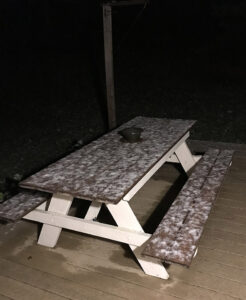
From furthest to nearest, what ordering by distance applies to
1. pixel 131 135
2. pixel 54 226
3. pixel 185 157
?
pixel 185 157
pixel 131 135
pixel 54 226

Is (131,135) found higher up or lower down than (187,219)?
higher up

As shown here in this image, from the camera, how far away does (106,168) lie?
9.00ft

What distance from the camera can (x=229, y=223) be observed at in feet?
10.0

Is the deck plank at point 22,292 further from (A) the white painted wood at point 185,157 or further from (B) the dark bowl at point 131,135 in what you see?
(A) the white painted wood at point 185,157

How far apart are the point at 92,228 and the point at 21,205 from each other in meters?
0.63

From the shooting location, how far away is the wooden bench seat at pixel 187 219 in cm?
204

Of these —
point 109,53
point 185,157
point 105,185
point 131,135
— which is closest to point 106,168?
point 105,185

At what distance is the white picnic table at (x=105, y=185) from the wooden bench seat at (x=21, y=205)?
0.09m

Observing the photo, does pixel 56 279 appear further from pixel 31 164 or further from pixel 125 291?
pixel 31 164

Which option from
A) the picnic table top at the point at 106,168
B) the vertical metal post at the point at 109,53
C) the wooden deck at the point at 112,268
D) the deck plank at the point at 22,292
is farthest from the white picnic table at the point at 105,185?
the vertical metal post at the point at 109,53

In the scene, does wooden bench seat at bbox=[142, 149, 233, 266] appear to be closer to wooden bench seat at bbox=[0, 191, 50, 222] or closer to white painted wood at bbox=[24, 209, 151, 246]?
white painted wood at bbox=[24, 209, 151, 246]

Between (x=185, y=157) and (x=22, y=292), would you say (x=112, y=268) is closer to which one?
(x=22, y=292)

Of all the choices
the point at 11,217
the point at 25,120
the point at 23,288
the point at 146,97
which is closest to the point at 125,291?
the point at 23,288

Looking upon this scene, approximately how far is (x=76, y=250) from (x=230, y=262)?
1268 mm
